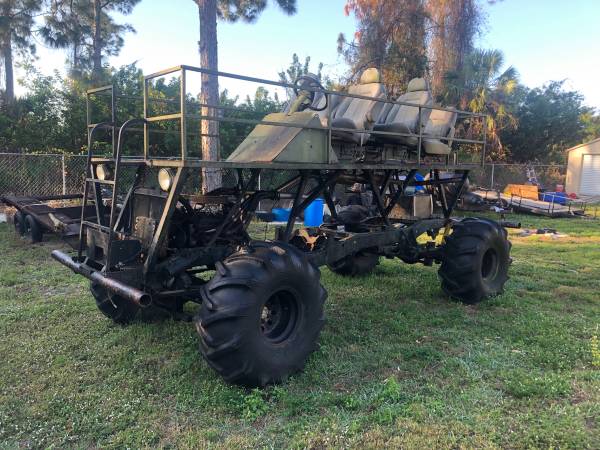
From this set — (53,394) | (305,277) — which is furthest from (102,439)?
(305,277)

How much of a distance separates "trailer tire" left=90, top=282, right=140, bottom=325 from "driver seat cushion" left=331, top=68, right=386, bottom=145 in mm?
2709

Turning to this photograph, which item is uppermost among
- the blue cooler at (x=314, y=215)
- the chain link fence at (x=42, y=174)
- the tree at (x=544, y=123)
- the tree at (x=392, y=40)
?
the tree at (x=392, y=40)

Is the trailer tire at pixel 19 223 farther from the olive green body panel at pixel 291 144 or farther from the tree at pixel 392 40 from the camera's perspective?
the tree at pixel 392 40

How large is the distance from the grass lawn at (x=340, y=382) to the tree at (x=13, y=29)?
18.7 metres

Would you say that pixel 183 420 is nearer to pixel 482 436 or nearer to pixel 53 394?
pixel 53 394

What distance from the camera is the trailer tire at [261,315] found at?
139 inches

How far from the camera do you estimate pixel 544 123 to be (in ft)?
95.3

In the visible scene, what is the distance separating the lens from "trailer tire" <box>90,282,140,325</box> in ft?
16.1

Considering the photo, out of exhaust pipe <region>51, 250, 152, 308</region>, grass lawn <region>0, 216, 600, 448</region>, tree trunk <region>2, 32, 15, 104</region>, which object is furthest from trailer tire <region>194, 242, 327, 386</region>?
tree trunk <region>2, 32, 15, 104</region>

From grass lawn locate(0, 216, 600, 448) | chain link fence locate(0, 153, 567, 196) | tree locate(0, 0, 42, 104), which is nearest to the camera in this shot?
grass lawn locate(0, 216, 600, 448)

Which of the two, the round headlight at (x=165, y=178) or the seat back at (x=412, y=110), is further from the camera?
the seat back at (x=412, y=110)

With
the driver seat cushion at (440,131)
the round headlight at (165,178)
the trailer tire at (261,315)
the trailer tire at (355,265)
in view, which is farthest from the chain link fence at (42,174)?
the trailer tire at (261,315)

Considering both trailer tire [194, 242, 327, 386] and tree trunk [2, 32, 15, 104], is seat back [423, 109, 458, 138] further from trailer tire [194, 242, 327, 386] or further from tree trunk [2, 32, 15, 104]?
tree trunk [2, 32, 15, 104]

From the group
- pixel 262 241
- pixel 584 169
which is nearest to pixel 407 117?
pixel 262 241
